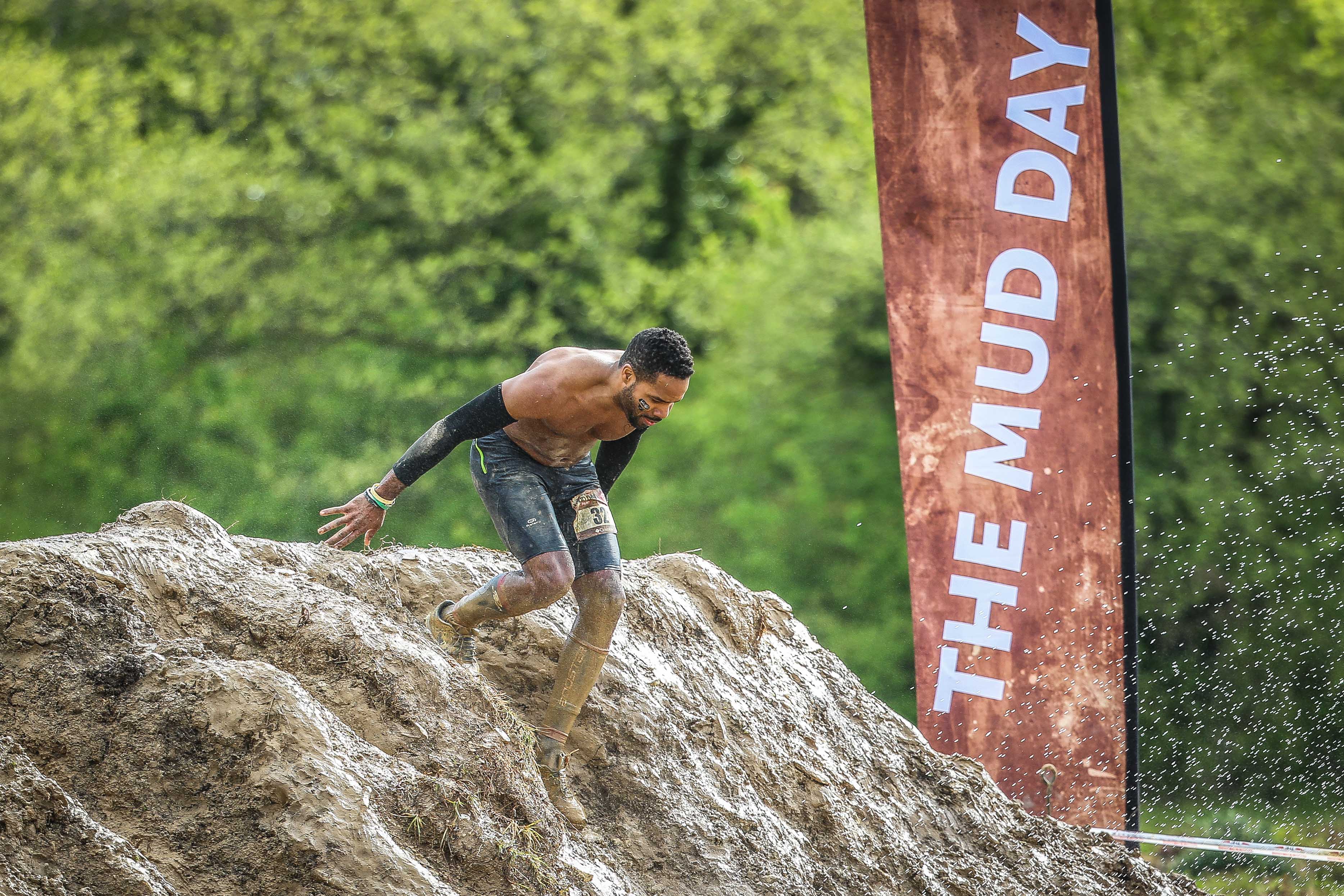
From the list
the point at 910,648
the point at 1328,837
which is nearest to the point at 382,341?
the point at 910,648

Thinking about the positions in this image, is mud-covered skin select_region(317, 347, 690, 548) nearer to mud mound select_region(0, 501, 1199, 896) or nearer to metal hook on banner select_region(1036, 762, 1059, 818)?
mud mound select_region(0, 501, 1199, 896)

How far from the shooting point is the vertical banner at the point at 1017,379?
25.3 ft

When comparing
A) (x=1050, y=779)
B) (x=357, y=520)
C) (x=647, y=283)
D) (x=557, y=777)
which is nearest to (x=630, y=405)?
(x=357, y=520)

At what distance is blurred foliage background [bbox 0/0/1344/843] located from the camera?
14.0 metres

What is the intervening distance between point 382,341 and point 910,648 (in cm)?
808

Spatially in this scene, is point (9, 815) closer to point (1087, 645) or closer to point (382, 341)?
point (1087, 645)

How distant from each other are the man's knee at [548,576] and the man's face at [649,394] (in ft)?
2.01

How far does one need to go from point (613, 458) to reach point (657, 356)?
2.61 feet

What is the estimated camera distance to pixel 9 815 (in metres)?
3.36

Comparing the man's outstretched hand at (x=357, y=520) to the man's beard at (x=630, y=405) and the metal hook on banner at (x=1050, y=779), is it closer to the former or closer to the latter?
the man's beard at (x=630, y=405)

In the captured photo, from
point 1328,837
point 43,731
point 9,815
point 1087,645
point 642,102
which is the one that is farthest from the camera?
point 642,102

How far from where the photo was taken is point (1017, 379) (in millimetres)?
7828

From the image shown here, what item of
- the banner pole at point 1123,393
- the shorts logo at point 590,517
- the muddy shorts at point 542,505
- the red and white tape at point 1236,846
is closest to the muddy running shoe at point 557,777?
the muddy shorts at point 542,505

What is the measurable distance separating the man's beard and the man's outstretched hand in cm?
98
